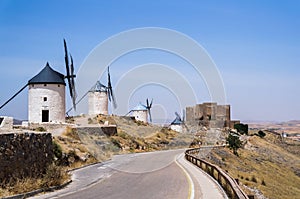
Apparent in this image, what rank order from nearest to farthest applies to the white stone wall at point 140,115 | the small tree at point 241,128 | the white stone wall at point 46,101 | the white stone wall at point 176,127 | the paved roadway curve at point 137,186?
1. the paved roadway curve at point 137,186
2. the white stone wall at point 46,101
3. the white stone wall at point 140,115
4. the white stone wall at point 176,127
5. the small tree at point 241,128

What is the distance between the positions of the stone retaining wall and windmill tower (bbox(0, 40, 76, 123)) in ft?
86.6

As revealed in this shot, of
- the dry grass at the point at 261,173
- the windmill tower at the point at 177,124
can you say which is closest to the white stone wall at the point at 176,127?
the windmill tower at the point at 177,124

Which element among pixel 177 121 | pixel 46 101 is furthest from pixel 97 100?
pixel 46 101

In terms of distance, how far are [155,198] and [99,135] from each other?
108ft

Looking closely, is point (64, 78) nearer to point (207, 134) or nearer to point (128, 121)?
point (128, 121)

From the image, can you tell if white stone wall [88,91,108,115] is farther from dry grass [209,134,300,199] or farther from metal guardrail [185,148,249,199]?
metal guardrail [185,148,249,199]

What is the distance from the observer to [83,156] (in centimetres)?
2973

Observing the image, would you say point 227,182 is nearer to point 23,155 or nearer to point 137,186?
point 137,186

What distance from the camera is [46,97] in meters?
45.7

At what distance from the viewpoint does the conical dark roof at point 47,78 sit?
4603 centimetres

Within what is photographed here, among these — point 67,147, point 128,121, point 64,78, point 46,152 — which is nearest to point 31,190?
point 46,152

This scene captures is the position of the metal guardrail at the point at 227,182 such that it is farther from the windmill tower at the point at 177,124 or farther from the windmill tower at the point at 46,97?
the windmill tower at the point at 177,124

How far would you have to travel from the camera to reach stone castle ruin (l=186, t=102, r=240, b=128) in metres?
108

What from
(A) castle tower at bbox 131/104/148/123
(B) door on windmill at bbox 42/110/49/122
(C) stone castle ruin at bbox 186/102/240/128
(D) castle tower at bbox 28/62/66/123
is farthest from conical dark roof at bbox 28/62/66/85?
(C) stone castle ruin at bbox 186/102/240/128
